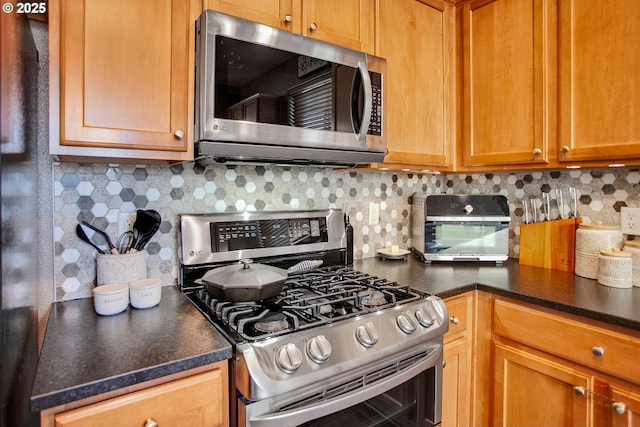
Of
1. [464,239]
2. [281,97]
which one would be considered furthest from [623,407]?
[281,97]

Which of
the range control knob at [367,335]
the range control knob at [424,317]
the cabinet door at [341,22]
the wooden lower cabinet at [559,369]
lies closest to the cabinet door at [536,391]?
the wooden lower cabinet at [559,369]

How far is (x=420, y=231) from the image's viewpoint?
201 centimetres

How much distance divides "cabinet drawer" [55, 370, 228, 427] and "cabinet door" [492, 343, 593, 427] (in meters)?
1.14

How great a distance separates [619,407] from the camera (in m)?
1.14

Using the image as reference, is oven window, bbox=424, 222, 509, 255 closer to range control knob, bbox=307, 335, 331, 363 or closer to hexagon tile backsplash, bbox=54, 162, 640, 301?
hexagon tile backsplash, bbox=54, 162, 640, 301

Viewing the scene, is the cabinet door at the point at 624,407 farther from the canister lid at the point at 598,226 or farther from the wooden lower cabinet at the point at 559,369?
the canister lid at the point at 598,226

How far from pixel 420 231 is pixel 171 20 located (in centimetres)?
152

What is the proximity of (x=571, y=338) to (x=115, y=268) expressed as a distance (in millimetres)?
1606

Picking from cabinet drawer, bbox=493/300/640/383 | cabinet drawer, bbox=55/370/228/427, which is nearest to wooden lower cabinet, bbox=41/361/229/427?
cabinet drawer, bbox=55/370/228/427

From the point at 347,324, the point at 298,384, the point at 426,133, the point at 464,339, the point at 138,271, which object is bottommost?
the point at 464,339

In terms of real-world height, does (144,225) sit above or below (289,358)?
above

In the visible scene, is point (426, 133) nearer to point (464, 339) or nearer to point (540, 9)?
point (540, 9)

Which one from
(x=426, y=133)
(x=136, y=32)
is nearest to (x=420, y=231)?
(x=426, y=133)

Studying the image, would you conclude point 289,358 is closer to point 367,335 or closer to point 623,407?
point 367,335
